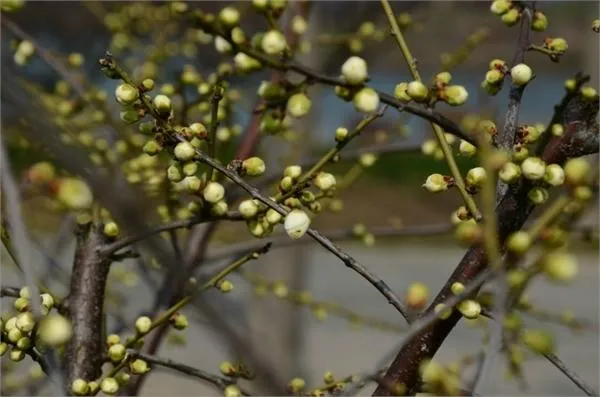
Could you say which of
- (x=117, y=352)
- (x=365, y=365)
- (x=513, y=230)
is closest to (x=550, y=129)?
(x=513, y=230)

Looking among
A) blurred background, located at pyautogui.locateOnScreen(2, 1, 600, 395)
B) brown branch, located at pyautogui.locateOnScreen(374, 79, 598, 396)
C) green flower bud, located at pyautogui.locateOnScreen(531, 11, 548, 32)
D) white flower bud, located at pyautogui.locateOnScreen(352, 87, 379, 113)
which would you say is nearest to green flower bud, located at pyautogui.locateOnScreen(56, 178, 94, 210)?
blurred background, located at pyautogui.locateOnScreen(2, 1, 600, 395)

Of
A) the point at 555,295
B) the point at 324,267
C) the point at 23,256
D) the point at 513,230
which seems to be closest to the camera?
the point at 23,256

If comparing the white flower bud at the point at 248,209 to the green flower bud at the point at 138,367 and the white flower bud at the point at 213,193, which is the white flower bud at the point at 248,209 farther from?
the green flower bud at the point at 138,367

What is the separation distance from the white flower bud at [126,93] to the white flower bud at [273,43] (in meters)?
0.12

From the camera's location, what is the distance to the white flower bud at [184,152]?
1.70ft

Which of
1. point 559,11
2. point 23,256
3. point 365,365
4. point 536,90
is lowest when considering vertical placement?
point 23,256

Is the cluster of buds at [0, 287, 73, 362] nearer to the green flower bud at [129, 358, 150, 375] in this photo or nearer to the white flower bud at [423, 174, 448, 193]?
A: the green flower bud at [129, 358, 150, 375]

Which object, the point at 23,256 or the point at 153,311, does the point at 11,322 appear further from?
the point at 153,311

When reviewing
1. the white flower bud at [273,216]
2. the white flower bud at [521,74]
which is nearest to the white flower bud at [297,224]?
the white flower bud at [273,216]

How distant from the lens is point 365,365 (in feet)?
10.3

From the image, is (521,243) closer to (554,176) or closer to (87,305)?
(554,176)

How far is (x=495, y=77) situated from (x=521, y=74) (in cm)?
2

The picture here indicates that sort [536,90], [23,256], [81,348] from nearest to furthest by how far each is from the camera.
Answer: [23,256] < [81,348] < [536,90]

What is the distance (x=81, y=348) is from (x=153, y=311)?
24 centimetres
